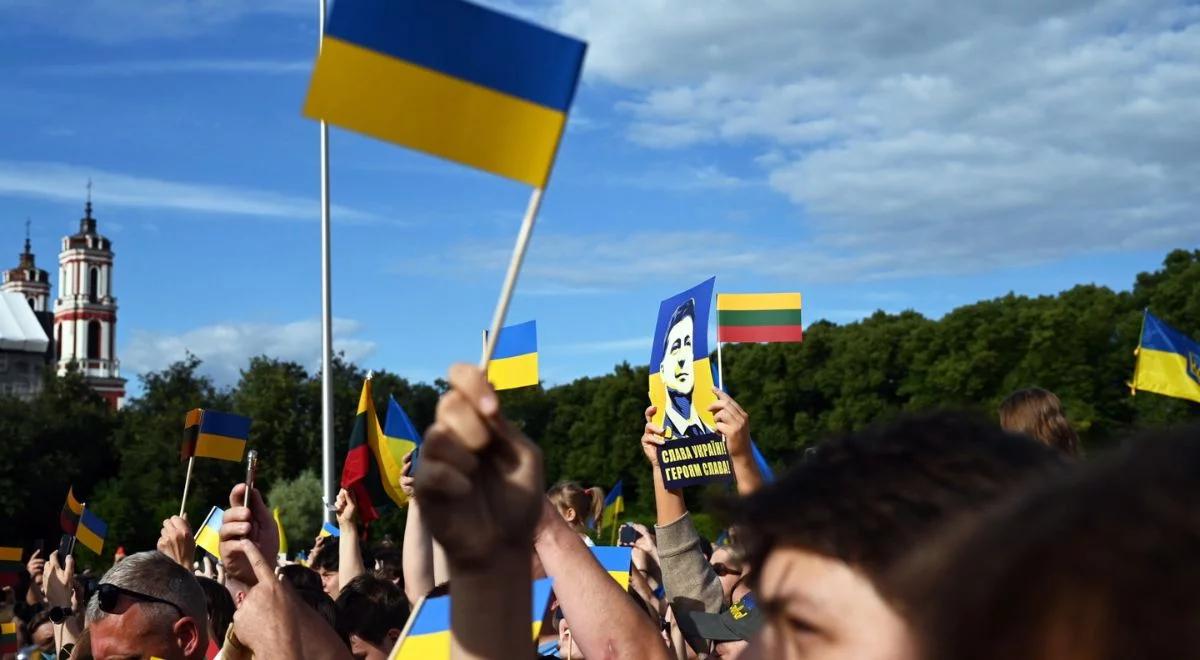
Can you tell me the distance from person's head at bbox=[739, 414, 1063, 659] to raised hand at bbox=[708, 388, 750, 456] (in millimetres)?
2291

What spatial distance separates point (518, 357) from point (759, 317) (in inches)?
66.9

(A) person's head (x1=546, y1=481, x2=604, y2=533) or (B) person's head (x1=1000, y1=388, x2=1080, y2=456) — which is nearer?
(B) person's head (x1=1000, y1=388, x2=1080, y2=456)

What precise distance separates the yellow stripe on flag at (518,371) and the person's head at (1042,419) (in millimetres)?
5183

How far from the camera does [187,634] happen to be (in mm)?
4211

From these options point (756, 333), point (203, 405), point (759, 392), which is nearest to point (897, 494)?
point (756, 333)

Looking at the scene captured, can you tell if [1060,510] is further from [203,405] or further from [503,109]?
[203,405]

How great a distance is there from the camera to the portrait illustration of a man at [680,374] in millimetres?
5770

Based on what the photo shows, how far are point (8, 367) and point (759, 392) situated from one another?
70.9 metres

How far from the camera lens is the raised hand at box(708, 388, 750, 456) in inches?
156

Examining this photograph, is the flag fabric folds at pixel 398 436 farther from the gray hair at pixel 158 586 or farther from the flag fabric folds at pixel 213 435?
the gray hair at pixel 158 586

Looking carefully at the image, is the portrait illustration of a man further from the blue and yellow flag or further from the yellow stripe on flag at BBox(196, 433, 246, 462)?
the blue and yellow flag

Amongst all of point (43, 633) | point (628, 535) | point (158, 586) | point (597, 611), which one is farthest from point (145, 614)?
point (43, 633)

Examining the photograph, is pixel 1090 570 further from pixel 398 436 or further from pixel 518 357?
pixel 398 436

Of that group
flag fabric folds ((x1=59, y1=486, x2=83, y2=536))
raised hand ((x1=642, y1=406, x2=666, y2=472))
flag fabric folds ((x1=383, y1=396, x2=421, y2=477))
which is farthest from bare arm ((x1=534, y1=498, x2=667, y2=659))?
flag fabric folds ((x1=59, y1=486, x2=83, y2=536))
